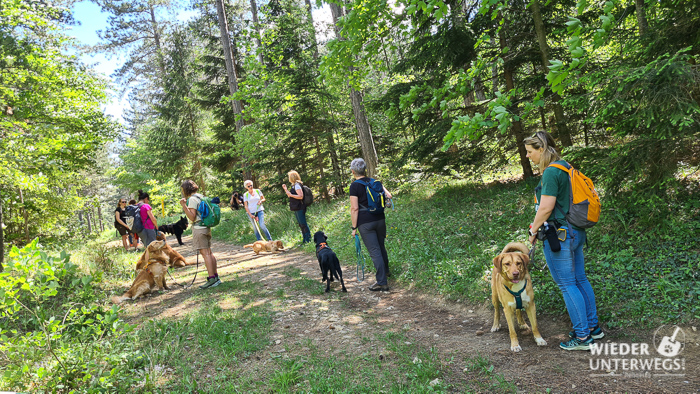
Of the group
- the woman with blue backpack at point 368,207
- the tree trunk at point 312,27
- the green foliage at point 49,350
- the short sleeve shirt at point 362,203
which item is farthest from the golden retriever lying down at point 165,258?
the tree trunk at point 312,27

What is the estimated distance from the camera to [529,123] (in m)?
8.80

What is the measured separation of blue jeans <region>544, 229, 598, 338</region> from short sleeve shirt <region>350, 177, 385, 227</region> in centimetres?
283

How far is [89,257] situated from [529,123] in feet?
36.4

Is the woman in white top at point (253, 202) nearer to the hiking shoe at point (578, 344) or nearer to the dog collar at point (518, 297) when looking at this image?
the dog collar at point (518, 297)

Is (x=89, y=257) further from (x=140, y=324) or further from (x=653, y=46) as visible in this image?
(x=653, y=46)

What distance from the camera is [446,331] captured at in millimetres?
4363

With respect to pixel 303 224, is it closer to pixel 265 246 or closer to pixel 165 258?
pixel 265 246

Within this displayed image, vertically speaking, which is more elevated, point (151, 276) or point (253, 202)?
point (253, 202)

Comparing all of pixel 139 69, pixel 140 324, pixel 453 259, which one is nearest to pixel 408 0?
pixel 453 259

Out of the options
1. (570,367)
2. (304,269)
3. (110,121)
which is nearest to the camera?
(570,367)

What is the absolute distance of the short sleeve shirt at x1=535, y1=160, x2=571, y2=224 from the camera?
10.9ft

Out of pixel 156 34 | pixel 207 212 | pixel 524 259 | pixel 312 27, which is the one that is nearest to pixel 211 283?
pixel 207 212

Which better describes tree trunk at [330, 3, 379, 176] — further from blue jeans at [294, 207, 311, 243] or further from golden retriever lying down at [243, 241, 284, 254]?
golden retriever lying down at [243, 241, 284, 254]

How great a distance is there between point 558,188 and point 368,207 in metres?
3.02
